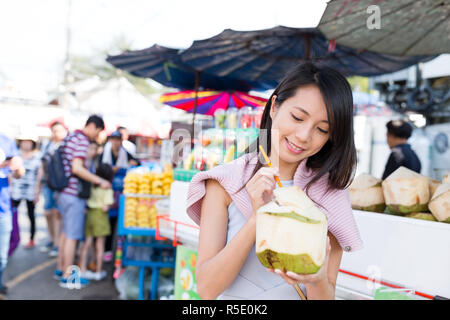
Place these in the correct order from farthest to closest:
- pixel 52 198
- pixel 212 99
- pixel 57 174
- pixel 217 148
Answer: pixel 212 99 < pixel 52 198 < pixel 57 174 < pixel 217 148

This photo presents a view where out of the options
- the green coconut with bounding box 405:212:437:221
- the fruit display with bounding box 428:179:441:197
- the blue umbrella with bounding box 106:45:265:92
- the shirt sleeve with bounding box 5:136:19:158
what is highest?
the blue umbrella with bounding box 106:45:265:92

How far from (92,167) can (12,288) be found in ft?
5.48

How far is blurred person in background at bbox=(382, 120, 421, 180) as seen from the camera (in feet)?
14.7

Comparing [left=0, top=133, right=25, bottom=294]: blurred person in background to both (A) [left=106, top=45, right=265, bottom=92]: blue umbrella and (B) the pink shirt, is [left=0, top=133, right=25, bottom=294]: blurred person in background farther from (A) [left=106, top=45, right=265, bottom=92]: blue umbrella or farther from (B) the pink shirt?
(B) the pink shirt

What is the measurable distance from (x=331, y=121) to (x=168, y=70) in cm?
487

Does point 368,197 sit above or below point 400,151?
below

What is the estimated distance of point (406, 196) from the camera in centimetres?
193

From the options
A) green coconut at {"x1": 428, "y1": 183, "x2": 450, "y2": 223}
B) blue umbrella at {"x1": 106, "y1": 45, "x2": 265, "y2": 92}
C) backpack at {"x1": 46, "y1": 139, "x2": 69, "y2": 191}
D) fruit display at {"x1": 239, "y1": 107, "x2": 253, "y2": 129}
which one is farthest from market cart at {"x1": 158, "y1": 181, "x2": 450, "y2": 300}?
backpack at {"x1": 46, "y1": 139, "x2": 69, "y2": 191}

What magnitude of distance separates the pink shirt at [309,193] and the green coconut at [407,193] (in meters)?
0.83

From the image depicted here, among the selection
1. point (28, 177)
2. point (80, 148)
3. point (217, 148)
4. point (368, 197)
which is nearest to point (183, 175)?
point (217, 148)

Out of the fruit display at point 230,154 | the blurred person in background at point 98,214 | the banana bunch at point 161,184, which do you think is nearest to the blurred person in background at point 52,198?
the blurred person in background at point 98,214

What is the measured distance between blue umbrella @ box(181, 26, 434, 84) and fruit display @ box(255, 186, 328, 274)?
3137 mm

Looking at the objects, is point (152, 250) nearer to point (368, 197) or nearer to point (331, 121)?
point (368, 197)
